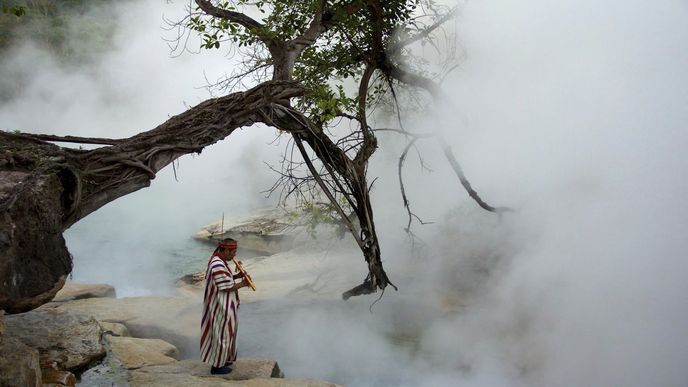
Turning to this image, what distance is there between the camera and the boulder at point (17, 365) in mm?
2793

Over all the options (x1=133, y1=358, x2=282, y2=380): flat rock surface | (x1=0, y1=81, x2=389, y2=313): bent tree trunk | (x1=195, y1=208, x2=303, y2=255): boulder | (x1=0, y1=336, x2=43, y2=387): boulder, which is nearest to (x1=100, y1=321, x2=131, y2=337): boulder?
(x1=133, y1=358, x2=282, y2=380): flat rock surface

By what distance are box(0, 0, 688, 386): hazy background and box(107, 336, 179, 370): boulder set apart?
3.31 feet

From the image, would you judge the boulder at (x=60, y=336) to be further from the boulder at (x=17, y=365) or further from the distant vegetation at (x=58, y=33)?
the distant vegetation at (x=58, y=33)

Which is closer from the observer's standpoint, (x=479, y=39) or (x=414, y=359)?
(x=414, y=359)

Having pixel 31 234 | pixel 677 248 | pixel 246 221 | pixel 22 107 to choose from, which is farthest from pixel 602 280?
pixel 22 107

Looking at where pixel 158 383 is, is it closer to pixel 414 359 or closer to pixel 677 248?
pixel 414 359

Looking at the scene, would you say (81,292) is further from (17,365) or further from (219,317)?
(17,365)

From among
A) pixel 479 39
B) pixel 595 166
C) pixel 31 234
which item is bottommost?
pixel 31 234

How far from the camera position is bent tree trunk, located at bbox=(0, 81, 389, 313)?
2.56 m

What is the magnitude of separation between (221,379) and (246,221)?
619cm

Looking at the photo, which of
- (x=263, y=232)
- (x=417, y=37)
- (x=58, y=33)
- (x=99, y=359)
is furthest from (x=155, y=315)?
(x=58, y=33)

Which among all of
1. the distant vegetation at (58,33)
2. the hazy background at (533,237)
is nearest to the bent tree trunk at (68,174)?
the hazy background at (533,237)

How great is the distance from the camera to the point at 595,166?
262 inches

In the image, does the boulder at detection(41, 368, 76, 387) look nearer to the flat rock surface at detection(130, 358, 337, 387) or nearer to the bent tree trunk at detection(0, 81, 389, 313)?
the flat rock surface at detection(130, 358, 337, 387)
